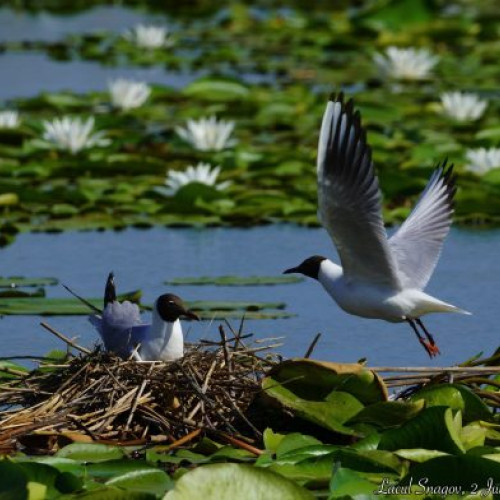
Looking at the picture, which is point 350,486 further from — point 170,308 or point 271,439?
point 170,308

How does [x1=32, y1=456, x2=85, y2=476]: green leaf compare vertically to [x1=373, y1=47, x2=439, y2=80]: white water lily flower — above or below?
below

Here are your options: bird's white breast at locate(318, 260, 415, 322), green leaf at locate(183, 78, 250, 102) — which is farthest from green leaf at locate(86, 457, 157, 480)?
green leaf at locate(183, 78, 250, 102)

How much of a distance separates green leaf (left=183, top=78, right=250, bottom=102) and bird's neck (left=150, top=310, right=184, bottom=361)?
7.45m

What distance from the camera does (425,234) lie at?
6918 millimetres

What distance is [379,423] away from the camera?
207 inches

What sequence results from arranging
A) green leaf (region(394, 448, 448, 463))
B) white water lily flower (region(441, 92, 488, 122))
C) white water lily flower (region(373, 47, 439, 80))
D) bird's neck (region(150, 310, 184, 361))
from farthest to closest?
white water lily flower (region(373, 47, 439, 80))
white water lily flower (region(441, 92, 488, 122))
bird's neck (region(150, 310, 184, 361))
green leaf (region(394, 448, 448, 463))

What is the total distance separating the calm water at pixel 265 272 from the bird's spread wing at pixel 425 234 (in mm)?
417

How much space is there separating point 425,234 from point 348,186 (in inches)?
35.0

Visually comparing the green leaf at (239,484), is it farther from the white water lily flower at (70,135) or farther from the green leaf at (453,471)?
the white water lily flower at (70,135)

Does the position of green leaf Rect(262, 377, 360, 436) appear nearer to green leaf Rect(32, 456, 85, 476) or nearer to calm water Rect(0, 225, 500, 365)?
green leaf Rect(32, 456, 85, 476)

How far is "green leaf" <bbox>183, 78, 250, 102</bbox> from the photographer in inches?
520

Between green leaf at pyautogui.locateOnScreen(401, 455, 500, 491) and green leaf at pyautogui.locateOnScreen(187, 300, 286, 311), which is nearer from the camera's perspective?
green leaf at pyautogui.locateOnScreen(401, 455, 500, 491)

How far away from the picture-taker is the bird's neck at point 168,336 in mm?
5809

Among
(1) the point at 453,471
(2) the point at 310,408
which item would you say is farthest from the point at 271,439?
(1) the point at 453,471
